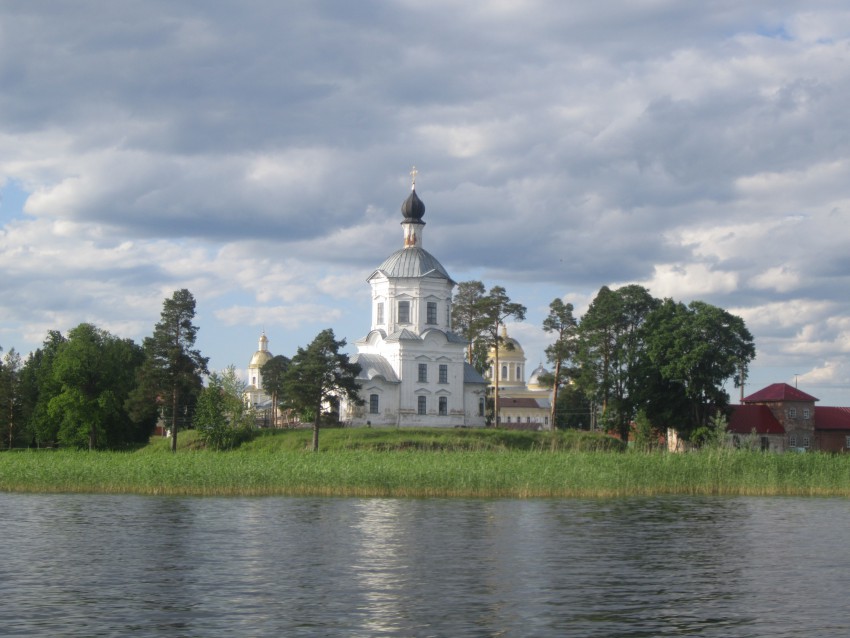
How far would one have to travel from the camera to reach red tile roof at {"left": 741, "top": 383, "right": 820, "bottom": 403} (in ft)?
280

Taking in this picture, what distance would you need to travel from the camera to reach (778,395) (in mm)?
85562

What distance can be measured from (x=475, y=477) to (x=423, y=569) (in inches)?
605

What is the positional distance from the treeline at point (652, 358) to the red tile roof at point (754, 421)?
10925 mm

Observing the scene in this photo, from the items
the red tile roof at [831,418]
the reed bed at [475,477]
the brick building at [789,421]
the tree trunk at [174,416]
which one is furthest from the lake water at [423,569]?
the red tile roof at [831,418]

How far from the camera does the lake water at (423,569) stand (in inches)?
745

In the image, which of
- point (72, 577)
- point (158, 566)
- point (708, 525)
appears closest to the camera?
point (72, 577)

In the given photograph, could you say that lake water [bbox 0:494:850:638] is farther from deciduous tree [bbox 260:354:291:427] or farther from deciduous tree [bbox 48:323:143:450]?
deciduous tree [bbox 260:354:291:427]

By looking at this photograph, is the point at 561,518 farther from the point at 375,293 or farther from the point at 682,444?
the point at 375,293

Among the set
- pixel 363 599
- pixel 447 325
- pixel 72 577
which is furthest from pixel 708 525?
pixel 447 325

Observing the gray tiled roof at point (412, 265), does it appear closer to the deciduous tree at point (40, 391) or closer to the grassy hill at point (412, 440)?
the grassy hill at point (412, 440)

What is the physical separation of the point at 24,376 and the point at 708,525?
66.5m

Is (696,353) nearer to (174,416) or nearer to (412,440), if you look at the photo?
(412,440)

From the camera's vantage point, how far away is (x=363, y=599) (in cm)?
2088

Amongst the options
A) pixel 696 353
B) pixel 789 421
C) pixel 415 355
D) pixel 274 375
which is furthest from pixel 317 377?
pixel 789 421
